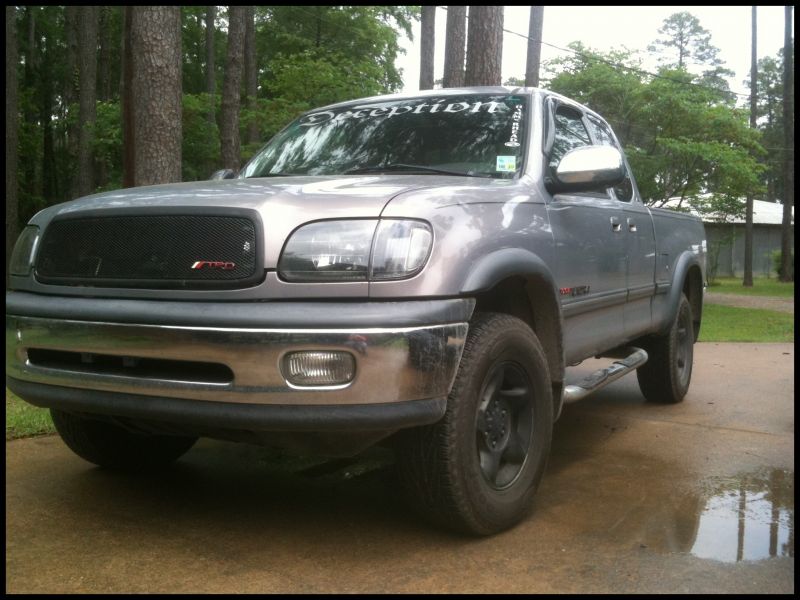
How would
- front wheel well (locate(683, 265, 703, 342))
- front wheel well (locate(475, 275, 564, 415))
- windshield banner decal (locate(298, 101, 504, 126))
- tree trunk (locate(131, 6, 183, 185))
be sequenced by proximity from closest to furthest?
front wheel well (locate(475, 275, 564, 415))
windshield banner decal (locate(298, 101, 504, 126))
front wheel well (locate(683, 265, 703, 342))
tree trunk (locate(131, 6, 183, 185))

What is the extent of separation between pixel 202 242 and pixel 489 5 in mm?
7244

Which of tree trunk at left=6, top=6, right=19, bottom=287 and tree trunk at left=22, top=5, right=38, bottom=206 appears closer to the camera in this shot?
tree trunk at left=6, top=6, right=19, bottom=287

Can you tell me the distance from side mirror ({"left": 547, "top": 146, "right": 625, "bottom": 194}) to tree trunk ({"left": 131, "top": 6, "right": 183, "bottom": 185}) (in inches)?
170

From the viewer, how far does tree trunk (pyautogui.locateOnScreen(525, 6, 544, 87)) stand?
14.7 m

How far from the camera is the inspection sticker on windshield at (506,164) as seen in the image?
12.9ft

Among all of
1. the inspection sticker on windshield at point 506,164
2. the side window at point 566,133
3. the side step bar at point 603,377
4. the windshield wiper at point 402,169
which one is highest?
the side window at point 566,133

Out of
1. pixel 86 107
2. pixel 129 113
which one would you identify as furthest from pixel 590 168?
pixel 86 107

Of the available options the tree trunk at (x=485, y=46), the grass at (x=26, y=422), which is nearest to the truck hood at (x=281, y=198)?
the grass at (x=26, y=422)

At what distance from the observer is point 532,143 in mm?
4074

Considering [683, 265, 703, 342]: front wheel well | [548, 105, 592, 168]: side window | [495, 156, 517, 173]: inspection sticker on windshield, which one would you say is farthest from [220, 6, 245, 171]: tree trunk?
[495, 156, 517, 173]: inspection sticker on windshield

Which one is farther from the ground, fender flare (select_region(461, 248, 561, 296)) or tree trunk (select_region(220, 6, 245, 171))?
tree trunk (select_region(220, 6, 245, 171))

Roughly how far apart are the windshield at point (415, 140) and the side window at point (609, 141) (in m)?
1.06

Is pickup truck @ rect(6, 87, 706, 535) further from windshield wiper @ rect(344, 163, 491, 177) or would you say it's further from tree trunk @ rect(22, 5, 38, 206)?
tree trunk @ rect(22, 5, 38, 206)

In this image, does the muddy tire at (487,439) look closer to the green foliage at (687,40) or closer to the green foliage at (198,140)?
the green foliage at (198,140)
